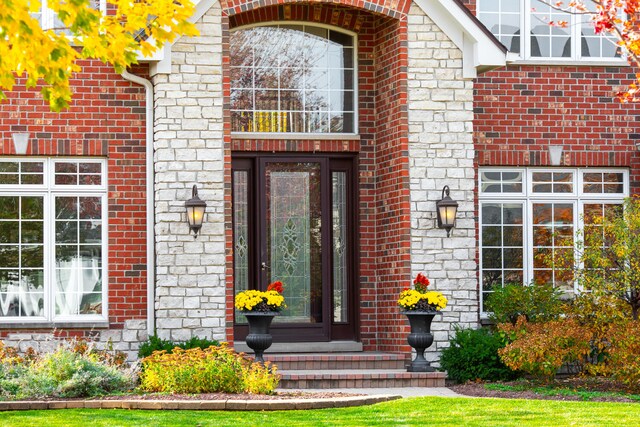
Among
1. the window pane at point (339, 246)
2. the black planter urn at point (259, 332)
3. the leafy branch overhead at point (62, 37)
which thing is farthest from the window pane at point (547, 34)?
the leafy branch overhead at point (62, 37)

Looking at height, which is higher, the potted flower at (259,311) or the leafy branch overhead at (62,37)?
the leafy branch overhead at (62,37)

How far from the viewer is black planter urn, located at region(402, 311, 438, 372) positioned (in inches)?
580

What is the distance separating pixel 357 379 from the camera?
14.3m

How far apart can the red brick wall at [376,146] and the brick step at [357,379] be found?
978 mm

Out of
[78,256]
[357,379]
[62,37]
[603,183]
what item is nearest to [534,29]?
[603,183]

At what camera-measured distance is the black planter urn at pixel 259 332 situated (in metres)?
14.3

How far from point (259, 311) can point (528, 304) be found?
142 inches

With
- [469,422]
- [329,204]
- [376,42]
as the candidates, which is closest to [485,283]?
[329,204]

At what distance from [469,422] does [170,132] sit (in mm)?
6111

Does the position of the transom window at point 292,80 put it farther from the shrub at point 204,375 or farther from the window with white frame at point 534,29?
the shrub at point 204,375

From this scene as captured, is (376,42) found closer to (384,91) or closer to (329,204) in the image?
(384,91)

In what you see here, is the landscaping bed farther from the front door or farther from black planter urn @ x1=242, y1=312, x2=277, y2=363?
the front door

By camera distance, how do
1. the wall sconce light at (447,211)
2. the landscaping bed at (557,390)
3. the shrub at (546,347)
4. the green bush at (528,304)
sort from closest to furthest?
the landscaping bed at (557,390)
the shrub at (546,347)
the wall sconce light at (447,211)
the green bush at (528,304)

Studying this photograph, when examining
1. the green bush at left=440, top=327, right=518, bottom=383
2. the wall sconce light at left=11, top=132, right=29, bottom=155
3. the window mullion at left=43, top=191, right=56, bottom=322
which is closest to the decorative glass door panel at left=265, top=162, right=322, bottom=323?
the green bush at left=440, top=327, right=518, bottom=383
